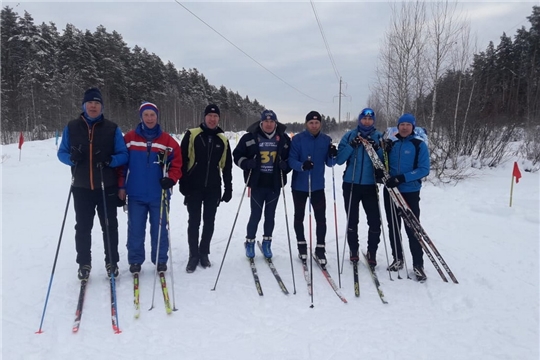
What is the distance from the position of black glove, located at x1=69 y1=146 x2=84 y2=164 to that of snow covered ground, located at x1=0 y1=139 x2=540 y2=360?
148 centimetres

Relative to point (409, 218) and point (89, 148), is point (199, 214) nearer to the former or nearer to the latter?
point (89, 148)

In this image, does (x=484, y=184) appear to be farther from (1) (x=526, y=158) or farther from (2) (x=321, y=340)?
(2) (x=321, y=340)

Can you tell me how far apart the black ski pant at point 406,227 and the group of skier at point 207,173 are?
13 millimetres

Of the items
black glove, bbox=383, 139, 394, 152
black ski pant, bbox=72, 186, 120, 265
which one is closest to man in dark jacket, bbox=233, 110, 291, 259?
black glove, bbox=383, 139, 394, 152

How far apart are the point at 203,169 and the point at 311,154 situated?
150 cm

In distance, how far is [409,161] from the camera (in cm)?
404

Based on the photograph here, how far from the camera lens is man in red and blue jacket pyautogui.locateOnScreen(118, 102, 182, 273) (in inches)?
144

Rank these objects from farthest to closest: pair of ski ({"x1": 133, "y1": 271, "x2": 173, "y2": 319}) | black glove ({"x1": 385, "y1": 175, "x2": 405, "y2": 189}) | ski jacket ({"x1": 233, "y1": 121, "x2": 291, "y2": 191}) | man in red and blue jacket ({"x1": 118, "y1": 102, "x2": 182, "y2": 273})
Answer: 1. ski jacket ({"x1": 233, "y1": 121, "x2": 291, "y2": 191})
2. black glove ({"x1": 385, "y1": 175, "x2": 405, "y2": 189})
3. man in red and blue jacket ({"x1": 118, "y1": 102, "x2": 182, "y2": 273})
4. pair of ski ({"x1": 133, "y1": 271, "x2": 173, "y2": 319})

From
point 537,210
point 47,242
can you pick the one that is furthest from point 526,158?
point 47,242

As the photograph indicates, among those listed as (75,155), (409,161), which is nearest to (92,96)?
(75,155)

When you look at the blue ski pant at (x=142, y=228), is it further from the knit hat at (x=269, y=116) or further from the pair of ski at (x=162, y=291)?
the knit hat at (x=269, y=116)

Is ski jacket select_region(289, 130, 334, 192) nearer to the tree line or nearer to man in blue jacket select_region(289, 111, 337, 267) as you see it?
man in blue jacket select_region(289, 111, 337, 267)

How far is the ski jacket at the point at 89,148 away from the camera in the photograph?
11.2 feet

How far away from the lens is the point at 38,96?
28281 millimetres
